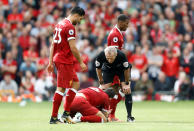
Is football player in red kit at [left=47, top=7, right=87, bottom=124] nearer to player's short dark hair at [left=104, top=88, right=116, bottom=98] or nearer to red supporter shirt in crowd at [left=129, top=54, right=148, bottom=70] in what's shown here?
player's short dark hair at [left=104, top=88, right=116, bottom=98]

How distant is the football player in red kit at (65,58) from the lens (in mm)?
11633

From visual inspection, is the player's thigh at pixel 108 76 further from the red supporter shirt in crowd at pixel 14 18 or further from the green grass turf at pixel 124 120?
the red supporter shirt in crowd at pixel 14 18

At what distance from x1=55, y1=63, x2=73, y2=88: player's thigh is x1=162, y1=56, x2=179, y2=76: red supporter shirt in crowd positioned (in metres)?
10.4

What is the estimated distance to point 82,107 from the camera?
39.3 feet

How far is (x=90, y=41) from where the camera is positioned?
74.0ft

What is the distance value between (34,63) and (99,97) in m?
10.1

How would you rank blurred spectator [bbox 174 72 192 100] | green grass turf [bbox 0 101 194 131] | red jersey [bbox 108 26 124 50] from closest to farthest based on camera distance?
1. green grass turf [bbox 0 101 194 131]
2. red jersey [bbox 108 26 124 50]
3. blurred spectator [bbox 174 72 192 100]

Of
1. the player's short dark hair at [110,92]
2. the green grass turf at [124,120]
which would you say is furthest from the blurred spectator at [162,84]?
the player's short dark hair at [110,92]

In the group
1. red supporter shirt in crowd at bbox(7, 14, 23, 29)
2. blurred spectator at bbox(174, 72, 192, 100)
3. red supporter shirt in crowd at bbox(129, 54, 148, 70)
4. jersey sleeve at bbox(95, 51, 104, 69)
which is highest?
red supporter shirt in crowd at bbox(7, 14, 23, 29)

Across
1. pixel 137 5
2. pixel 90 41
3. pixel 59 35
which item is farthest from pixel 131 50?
pixel 59 35

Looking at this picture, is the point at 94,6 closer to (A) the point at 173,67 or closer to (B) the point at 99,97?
(A) the point at 173,67

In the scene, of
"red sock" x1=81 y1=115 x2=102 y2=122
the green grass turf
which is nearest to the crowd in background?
the green grass turf

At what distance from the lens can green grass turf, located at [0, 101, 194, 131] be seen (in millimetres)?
10555

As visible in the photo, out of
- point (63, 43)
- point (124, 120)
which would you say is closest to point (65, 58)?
point (63, 43)
